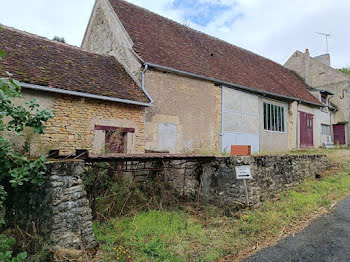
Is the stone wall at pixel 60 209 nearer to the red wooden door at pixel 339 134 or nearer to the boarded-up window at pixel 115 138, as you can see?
the boarded-up window at pixel 115 138

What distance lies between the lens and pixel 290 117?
15156 millimetres

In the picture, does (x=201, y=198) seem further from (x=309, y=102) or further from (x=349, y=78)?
(x=349, y=78)

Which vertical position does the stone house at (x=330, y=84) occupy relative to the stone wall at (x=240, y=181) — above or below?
above

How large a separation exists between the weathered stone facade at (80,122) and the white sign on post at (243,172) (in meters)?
3.81

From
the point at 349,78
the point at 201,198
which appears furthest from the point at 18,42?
the point at 349,78

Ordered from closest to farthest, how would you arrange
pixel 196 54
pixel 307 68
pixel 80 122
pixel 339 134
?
1. pixel 80 122
2. pixel 196 54
3. pixel 307 68
4. pixel 339 134

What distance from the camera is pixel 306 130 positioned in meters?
16.5

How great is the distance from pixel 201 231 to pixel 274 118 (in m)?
10.8

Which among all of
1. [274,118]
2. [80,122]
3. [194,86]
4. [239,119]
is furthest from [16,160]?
[274,118]

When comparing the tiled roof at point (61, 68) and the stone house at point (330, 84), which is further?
the stone house at point (330, 84)

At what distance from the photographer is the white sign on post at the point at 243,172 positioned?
20.0ft

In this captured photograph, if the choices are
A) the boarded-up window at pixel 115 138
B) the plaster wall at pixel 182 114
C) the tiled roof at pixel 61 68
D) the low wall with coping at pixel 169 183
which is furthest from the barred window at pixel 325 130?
the boarded-up window at pixel 115 138

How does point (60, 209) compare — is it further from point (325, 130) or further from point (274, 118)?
point (325, 130)

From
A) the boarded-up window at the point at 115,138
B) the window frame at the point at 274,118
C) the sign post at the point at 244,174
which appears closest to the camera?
the sign post at the point at 244,174
